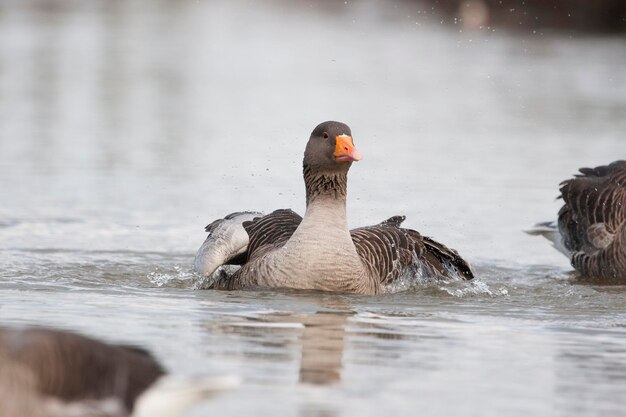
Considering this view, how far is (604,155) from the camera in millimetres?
20688

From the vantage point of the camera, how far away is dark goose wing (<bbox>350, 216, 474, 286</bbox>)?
11734 mm

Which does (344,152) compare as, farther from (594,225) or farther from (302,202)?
(302,202)

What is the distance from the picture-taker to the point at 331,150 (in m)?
11.3

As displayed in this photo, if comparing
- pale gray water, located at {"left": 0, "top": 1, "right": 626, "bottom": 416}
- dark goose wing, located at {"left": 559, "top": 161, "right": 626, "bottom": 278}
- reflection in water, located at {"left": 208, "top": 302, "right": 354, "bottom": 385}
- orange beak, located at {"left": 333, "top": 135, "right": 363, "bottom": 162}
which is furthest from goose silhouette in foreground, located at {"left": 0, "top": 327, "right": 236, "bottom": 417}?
dark goose wing, located at {"left": 559, "top": 161, "right": 626, "bottom": 278}

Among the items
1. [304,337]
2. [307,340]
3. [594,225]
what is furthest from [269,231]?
[594,225]

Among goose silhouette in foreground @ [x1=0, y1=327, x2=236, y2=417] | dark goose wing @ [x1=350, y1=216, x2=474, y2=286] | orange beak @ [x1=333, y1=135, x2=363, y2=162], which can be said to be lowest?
goose silhouette in foreground @ [x1=0, y1=327, x2=236, y2=417]

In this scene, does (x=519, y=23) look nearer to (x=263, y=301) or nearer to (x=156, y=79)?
(x=156, y=79)

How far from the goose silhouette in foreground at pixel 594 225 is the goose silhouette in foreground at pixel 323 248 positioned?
154cm

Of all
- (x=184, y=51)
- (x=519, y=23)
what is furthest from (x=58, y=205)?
A: (x=519, y=23)

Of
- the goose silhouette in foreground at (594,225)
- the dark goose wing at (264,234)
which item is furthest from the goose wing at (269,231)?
the goose silhouette in foreground at (594,225)

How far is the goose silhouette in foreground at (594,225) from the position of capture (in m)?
13.1

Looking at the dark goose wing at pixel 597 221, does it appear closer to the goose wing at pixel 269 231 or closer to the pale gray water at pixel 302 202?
the pale gray water at pixel 302 202

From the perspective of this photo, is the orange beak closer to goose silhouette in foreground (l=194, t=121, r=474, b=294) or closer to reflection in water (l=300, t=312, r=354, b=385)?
goose silhouette in foreground (l=194, t=121, r=474, b=294)

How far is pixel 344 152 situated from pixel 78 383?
5.28 meters
